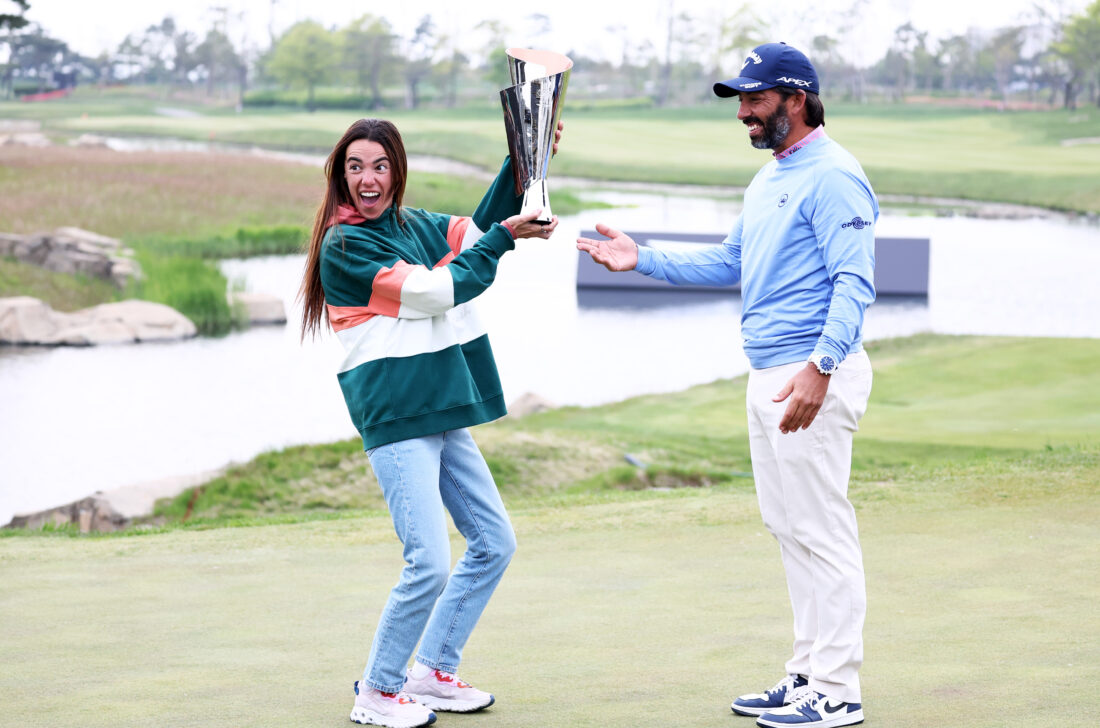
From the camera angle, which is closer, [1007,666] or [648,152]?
[1007,666]

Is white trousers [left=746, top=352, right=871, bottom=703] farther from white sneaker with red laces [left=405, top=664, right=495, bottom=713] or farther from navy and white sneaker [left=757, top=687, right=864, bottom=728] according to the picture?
white sneaker with red laces [left=405, top=664, right=495, bottom=713]

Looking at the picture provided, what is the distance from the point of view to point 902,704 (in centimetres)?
330

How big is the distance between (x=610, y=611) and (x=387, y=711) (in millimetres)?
1371

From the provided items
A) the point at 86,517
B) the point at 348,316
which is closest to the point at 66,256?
the point at 86,517

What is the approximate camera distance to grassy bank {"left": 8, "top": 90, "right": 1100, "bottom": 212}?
30.2 meters

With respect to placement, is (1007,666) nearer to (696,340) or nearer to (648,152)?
(696,340)

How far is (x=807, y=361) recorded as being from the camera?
10.4 feet

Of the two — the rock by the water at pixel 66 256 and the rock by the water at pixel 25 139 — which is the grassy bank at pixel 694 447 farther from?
the rock by the water at pixel 25 139

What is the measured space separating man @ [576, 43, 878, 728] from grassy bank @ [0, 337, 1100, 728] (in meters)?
0.18

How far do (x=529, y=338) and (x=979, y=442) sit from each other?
A: 11.3 m

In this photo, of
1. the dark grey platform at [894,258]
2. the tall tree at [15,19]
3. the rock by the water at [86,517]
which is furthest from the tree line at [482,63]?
the rock by the water at [86,517]

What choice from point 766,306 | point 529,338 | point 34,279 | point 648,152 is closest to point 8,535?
point 766,306

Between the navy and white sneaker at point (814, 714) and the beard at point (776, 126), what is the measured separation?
1.31m

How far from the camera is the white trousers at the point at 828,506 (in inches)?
126
